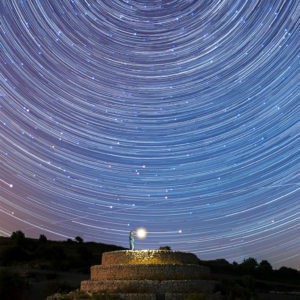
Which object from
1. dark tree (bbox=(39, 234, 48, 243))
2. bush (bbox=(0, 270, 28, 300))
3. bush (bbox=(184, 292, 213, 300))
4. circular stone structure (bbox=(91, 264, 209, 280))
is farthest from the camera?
dark tree (bbox=(39, 234, 48, 243))

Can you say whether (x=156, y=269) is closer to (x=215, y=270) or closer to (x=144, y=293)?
(x=144, y=293)

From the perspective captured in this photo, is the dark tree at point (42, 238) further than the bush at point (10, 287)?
Yes

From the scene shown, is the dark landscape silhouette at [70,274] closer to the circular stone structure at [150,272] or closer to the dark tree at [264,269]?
the dark tree at [264,269]

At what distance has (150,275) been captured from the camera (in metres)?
20.3

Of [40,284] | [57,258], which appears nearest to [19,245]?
[57,258]

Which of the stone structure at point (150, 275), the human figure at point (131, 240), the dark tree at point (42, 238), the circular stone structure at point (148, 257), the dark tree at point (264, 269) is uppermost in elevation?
the dark tree at point (42, 238)

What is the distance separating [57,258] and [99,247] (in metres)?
20.2

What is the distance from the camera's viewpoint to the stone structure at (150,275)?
19.2 meters

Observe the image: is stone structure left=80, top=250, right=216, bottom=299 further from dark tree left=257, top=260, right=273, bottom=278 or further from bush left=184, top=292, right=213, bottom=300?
dark tree left=257, top=260, right=273, bottom=278

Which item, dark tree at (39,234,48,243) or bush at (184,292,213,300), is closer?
bush at (184,292,213,300)

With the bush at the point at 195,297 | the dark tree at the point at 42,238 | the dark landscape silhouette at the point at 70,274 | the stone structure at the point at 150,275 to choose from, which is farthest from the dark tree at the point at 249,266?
the bush at the point at 195,297

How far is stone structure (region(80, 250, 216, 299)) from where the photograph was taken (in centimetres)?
1925

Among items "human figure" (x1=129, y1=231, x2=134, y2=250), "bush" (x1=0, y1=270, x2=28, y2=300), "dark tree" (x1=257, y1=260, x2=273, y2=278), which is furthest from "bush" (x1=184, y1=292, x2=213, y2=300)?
"dark tree" (x1=257, y1=260, x2=273, y2=278)

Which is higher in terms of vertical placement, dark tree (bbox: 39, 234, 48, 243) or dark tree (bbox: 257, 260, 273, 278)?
dark tree (bbox: 39, 234, 48, 243)
